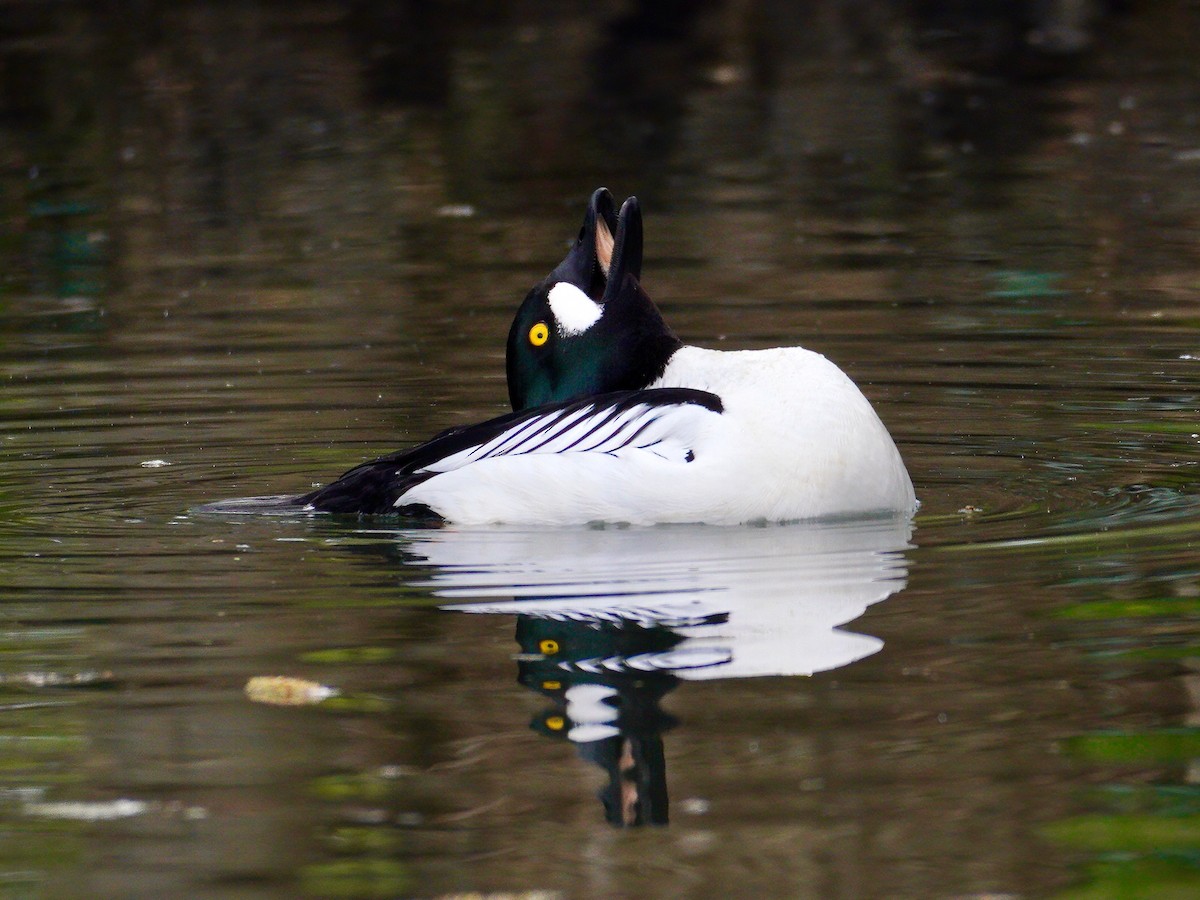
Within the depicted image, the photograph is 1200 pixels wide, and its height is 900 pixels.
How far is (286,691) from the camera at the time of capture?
5.03 meters

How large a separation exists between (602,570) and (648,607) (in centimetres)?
48

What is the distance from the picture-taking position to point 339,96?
23.2m

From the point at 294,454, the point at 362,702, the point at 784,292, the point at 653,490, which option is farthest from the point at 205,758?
the point at 784,292

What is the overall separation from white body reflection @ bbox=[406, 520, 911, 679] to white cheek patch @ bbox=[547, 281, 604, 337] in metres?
0.73

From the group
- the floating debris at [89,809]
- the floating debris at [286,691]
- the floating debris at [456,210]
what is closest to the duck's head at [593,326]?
the floating debris at [286,691]

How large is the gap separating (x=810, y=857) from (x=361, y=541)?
3156 mm

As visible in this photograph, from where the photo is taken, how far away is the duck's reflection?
15.1 feet

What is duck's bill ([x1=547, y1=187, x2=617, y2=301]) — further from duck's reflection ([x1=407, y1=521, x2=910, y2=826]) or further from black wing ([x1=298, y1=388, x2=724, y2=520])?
duck's reflection ([x1=407, y1=521, x2=910, y2=826])

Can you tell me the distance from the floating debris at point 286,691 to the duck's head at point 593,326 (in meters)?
2.20

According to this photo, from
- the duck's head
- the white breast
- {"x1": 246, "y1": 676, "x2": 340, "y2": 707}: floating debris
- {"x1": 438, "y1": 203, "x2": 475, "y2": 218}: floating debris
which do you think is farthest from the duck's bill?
{"x1": 438, "y1": 203, "x2": 475, "y2": 218}: floating debris

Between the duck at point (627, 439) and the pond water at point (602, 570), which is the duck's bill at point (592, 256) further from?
the pond water at point (602, 570)

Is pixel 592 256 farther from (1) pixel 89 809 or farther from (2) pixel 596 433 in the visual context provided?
(1) pixel 89 809

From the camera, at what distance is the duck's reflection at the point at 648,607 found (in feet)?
A: 15.1

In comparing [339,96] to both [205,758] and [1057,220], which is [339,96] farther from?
[205,758]
